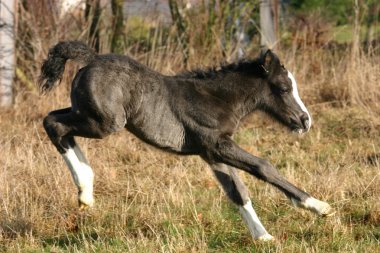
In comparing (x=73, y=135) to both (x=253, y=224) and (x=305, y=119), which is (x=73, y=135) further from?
(x=305, y=119)

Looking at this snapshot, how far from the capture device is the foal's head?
20.5ft

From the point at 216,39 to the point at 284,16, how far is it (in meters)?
3.23

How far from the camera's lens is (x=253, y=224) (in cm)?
588

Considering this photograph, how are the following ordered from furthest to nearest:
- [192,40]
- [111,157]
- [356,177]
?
1. [192,40]
2. [111,157]
3. [356,177]

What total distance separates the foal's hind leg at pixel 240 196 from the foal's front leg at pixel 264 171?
40 centimetres

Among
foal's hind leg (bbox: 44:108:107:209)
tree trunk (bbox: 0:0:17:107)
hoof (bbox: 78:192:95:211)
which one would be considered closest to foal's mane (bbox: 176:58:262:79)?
foal's hind leg (bbox: 44:108:107:209)

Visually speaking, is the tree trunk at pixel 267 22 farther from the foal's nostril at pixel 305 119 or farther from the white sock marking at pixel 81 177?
the white sock marking at pixel 81 177

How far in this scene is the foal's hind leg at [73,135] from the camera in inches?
230

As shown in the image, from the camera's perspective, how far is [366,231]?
5980 mm

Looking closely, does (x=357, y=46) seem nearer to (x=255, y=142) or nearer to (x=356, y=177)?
(x=255, y=142)

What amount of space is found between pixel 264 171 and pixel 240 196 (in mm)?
532

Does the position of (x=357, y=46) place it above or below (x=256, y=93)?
below

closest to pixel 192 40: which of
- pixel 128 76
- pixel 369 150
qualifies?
pixel 369 150

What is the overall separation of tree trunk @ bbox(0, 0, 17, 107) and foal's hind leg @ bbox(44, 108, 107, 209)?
4827 millimetres
